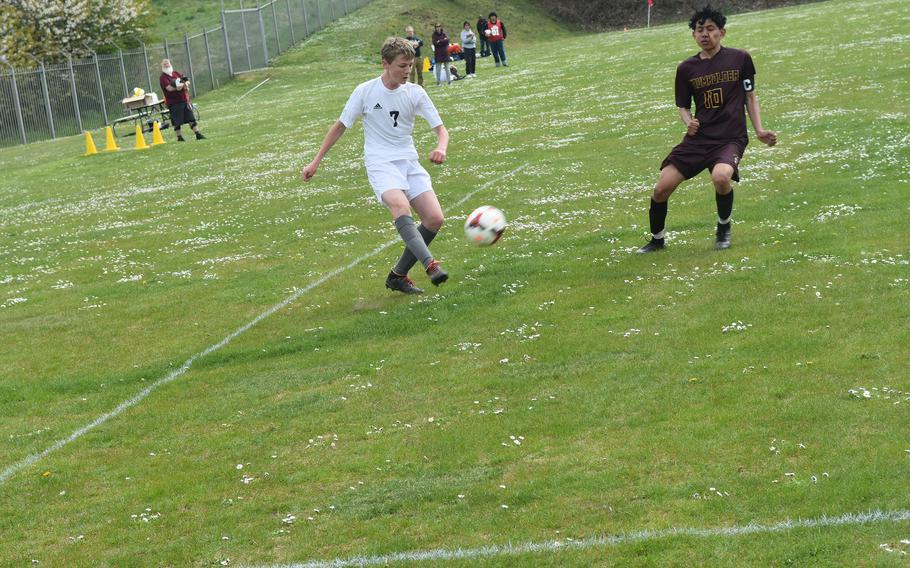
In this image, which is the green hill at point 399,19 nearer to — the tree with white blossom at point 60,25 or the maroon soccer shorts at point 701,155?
the tree with white blossom at point 60,25

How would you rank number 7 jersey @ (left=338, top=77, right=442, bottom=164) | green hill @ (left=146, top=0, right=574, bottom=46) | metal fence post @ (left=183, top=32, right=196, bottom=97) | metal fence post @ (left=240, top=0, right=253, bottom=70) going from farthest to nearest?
green hill @ (left=146, top=0, right=574, bottom=46) → metal fence post @ (left=240, top=0, right=253, bottom=70) → metal fence post @ (left=183, top=32, right=196, bottom=97) → number 7 jersey @ (left=338, top=77, right=442, bottom=164)

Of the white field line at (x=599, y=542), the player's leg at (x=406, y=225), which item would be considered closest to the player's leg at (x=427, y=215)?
the player's leg at (x=406, y=225)

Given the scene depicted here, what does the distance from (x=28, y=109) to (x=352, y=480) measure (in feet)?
130

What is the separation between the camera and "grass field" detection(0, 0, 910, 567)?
5668 mm

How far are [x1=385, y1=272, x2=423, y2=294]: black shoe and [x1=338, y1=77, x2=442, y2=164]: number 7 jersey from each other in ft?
3.92

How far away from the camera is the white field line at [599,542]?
5.20 metres

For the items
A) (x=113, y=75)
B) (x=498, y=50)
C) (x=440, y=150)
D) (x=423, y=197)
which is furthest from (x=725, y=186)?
(x=113, y=75)

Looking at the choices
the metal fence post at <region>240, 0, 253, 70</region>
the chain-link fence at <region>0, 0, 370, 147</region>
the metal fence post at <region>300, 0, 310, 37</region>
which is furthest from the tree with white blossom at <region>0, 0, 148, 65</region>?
the metal fence post at <region>300, 0, 310, 37</region>

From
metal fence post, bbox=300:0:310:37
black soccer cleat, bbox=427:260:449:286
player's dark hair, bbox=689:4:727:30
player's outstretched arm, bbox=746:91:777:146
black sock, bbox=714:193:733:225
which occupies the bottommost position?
black soccer cleat, bbox=427:260:449:286

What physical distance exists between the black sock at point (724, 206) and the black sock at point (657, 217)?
539 mm

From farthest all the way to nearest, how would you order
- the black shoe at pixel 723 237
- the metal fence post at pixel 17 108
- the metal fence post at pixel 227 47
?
the metal fence post at pixel 227 47 → the metal fence post at pixel 17 108 → the black shoe at pixel 723 237

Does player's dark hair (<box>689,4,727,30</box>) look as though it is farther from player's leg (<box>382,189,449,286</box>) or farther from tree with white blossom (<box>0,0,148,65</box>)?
tree with white blossom (<box>0,0,148,65</box>)

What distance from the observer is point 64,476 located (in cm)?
705

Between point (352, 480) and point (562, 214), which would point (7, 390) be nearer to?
point (352, 480)
